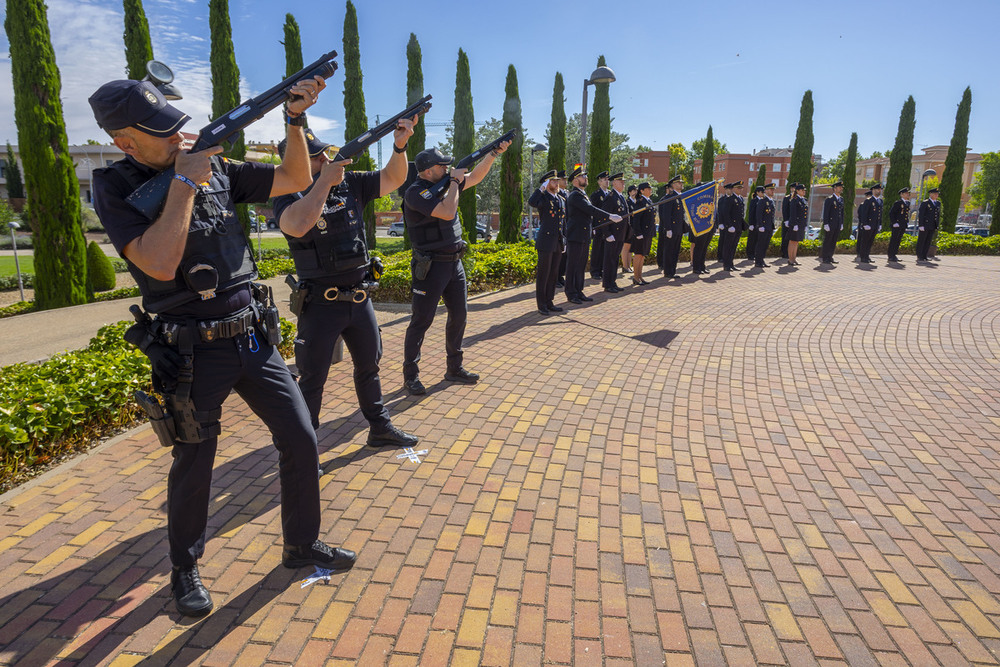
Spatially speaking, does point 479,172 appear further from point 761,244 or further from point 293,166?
point 761,244

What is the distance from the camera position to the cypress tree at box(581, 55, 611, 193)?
26.3m

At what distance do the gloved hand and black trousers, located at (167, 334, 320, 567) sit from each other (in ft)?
0.24

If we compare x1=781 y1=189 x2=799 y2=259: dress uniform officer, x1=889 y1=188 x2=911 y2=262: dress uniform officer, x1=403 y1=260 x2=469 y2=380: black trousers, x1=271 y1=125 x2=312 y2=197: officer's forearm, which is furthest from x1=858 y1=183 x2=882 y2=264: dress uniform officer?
x1=271 y1=125 x2=312 y2=197: officer's forearm

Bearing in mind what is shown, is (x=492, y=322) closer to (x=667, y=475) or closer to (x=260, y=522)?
(x=667, y=475)

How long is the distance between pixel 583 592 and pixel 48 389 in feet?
13.4

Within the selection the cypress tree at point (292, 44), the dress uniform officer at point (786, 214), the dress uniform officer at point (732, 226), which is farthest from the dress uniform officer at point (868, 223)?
the cypress tree at point (292, 44)

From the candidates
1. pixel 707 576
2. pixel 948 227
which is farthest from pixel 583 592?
pixel 948 227

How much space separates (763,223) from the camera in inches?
593

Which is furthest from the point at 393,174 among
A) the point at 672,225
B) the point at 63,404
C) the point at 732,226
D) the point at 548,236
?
the point at 732,226

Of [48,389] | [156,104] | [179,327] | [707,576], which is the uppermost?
[156,104]

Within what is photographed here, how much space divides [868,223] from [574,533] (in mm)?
16311

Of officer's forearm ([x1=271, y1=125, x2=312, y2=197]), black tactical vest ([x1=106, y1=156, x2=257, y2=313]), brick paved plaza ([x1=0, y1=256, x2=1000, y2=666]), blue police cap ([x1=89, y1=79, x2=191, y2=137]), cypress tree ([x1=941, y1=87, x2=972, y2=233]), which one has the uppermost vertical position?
cypress tree ([x1=941, y1=87, x2=972, y2=233])

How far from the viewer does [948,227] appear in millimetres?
28031

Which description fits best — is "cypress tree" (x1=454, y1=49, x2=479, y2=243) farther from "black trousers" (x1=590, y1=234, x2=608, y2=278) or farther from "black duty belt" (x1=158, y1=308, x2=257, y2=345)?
"black duty belt" (x1=158, y1=308, x2=257, y2=345)
